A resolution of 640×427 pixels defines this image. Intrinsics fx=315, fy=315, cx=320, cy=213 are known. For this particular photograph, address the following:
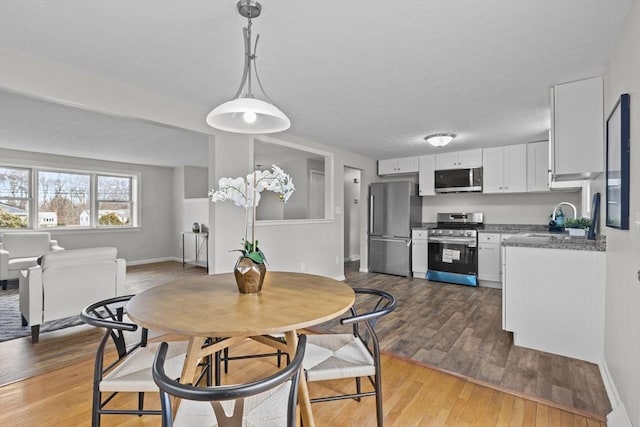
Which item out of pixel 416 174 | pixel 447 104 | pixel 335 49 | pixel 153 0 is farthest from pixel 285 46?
pixel 416 174

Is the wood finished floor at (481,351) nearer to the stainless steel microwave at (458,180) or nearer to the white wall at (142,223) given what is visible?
the stainless steel microwave at (458,180)

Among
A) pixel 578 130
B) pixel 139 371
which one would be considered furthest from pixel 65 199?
pixel 578 130

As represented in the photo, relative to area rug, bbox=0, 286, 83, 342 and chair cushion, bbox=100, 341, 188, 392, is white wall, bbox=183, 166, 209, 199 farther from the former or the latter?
chair cushion, bbox=100, 341, 188, 392

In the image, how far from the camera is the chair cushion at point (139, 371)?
4.20ft

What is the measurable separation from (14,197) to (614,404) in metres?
7.96

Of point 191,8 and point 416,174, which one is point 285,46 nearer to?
point 191,8

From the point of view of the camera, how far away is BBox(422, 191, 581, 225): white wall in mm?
4949

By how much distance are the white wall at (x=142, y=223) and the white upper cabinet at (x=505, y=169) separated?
6.71m

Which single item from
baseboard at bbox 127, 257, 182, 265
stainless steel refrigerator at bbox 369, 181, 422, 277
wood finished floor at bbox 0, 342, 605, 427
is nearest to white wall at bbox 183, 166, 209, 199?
baseboard at bbox 127, 257, 182, 265

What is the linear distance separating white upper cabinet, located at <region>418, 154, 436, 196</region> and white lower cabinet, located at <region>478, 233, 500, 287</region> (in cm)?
115

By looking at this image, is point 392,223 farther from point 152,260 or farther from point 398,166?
point 152,260

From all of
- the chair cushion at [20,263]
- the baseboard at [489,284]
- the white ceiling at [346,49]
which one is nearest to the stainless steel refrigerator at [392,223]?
the baseboard at [489,284]

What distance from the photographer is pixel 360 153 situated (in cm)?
557

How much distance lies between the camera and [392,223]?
5715mm
